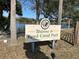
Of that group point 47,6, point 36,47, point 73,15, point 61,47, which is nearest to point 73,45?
point 61,47

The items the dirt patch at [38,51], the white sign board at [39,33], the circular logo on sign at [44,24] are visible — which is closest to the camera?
the dirt patch at [38,51]

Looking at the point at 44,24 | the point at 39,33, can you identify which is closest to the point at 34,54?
the point at 39,33

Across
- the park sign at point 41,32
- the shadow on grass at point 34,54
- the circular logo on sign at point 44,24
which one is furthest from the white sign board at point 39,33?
the shadow on grass at point 34,54

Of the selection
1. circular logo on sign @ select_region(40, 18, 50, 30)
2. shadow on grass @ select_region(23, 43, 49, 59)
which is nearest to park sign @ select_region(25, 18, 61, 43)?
circular logo on sign @ select_region(40, 18, 50, 30)

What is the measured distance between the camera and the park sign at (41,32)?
805cm

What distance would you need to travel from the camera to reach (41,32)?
8.55m

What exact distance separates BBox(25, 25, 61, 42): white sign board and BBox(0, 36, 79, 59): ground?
0.61 metres

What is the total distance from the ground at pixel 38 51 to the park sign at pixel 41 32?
59 cm

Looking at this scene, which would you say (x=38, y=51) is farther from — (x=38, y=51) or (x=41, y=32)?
(x=41, y=32)

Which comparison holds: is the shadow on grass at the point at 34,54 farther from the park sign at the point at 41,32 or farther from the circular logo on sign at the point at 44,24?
the circular logo on sign at the point at 44,24

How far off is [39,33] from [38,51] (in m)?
0.88

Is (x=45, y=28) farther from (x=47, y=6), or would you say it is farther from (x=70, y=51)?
(x=47, y=6)

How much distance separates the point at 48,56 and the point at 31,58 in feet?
2.66

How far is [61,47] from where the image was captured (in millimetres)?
9508
